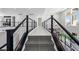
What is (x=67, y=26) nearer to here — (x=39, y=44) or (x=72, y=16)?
(x=72, y=16)

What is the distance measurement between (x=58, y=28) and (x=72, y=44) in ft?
1.24

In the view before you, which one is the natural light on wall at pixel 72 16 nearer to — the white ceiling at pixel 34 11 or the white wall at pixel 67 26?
the white wall at pixel 67 26

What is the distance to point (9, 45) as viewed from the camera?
2043 millimetres

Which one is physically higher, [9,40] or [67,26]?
[67,26]

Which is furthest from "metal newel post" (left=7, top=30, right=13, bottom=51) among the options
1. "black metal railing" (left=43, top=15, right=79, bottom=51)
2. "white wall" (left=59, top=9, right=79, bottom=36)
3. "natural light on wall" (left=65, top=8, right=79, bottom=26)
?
"natural light on wall" (left=65, top=8, right=79, bottom=26)

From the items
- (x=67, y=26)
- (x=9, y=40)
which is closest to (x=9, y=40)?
(x=9, y=40)

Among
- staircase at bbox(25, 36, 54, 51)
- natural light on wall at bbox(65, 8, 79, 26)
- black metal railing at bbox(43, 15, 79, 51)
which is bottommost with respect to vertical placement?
staircase at bbox(25, 36, 54, 51)

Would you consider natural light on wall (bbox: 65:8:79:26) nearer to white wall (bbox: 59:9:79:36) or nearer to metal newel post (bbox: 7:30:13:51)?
white wall (bbox: 59:9:79:36)

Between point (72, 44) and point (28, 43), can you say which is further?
point (28, 43)

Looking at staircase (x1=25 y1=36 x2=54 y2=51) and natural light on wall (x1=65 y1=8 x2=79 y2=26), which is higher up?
natural light on wall (x1=65 y1=8 x2=79 y2=26)

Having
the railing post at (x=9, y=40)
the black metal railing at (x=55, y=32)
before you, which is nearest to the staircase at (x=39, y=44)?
the black metal railing at (x=55, y=32)
